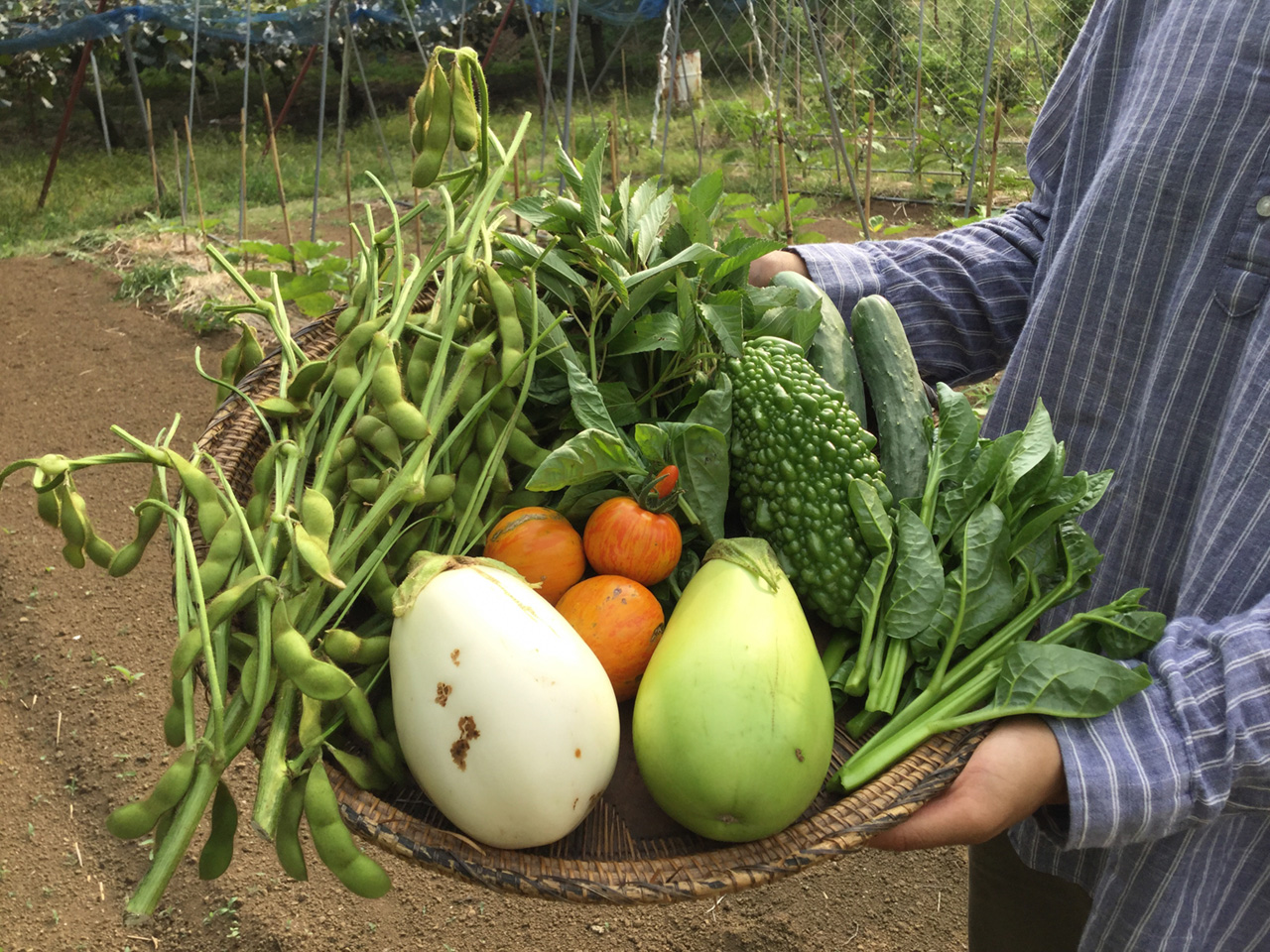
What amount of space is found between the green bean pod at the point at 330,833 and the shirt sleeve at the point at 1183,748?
69 cm

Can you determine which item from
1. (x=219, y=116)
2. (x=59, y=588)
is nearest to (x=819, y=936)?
(x=59, y=588)

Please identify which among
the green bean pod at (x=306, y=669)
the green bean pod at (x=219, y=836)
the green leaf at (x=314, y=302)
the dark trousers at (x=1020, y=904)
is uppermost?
the green bean pod at (x=306, y=669)

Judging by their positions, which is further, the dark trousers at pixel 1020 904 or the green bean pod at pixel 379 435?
the dark trousers at pixel 1020 904

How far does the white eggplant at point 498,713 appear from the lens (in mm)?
901

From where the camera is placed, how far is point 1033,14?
9.95 metres

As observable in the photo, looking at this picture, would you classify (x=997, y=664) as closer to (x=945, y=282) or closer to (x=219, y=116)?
(x=945, y=282)

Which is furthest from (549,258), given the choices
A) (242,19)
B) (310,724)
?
(242,19)

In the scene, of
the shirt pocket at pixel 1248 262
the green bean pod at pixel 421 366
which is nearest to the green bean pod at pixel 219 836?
the green bean pod at pixel 421 366

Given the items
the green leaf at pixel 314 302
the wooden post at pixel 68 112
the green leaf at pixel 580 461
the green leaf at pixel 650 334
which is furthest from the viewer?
the wooden post at pixel 68 112

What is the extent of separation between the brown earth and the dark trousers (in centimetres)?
59

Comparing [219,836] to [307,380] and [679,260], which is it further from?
[679,260]

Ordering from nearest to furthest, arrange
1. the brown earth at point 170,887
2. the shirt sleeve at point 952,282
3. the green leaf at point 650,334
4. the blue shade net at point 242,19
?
the green leaf at point 650,334 < the shirt sleeve at point 952,282 < the brown earth at point 170,887 < the blue shade net at point 242,19

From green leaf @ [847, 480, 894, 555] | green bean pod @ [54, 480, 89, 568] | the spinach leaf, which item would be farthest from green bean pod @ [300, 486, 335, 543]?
the spinach leaf

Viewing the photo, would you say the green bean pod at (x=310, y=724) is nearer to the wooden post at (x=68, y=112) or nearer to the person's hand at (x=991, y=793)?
the person's hand at (x=991, y=793)
